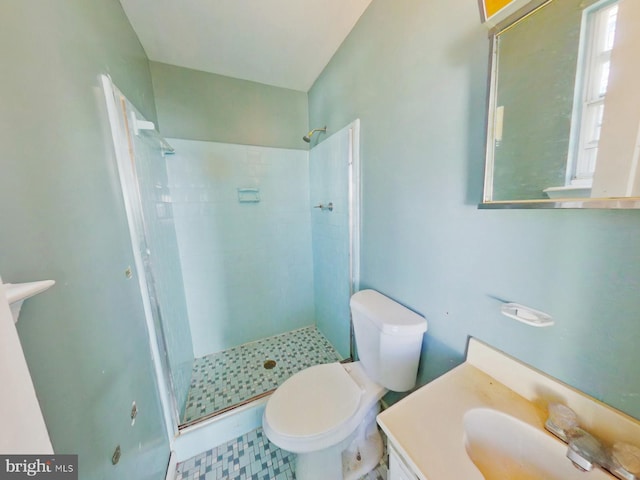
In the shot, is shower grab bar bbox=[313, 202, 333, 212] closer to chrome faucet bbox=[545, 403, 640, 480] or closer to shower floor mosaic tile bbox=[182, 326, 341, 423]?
shower floor mosaic tile bbox=[182, 326, 341, 423]

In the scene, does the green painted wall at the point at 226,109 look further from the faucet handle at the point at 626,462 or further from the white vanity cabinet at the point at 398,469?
the faucet handle at the point at 626,462

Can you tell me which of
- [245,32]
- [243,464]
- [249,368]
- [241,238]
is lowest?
[243,464]

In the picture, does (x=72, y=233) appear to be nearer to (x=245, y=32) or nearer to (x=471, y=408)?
(x=471, y=408)

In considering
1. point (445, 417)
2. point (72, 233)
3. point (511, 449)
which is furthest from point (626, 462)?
point (72, 233)

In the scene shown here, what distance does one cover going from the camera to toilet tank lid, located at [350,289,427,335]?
3.14ft

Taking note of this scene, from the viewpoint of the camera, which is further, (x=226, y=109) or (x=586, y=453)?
(x=226, y=109)

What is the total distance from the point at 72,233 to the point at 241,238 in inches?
52.3

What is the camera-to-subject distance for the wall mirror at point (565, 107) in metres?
0.47

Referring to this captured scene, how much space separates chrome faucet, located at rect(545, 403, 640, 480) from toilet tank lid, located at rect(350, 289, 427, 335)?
457mm

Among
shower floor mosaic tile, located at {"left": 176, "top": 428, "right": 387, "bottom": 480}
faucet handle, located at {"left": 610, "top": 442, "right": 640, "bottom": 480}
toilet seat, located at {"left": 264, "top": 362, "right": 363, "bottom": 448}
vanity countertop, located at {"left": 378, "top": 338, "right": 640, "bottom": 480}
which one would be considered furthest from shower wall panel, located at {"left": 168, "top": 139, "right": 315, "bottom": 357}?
faucet handle, located at {"left": 610, "top": 442, "right": 640, "bottom": 480}

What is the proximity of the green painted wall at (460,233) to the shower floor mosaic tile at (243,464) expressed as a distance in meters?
0.91

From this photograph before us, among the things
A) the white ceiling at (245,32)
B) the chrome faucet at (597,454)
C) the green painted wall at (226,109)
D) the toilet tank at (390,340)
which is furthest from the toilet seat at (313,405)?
the white ceiling at (245,32)

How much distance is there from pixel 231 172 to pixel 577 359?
2112mm

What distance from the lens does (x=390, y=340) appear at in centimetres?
99
